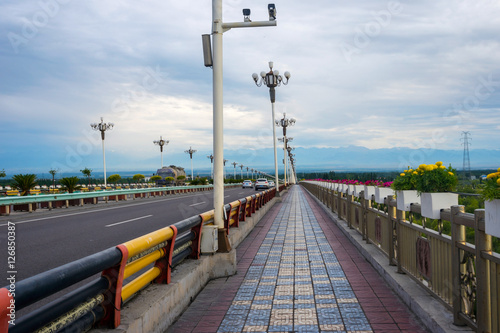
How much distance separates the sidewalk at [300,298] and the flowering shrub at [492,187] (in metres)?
2.00

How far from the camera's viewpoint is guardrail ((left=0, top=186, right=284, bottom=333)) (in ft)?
8.34

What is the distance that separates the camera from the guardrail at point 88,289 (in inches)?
100

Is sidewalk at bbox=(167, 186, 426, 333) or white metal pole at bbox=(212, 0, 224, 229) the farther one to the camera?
white metal pole at bbox=(212, 0, 224, 229)

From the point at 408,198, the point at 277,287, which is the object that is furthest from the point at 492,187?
the point at 277,287

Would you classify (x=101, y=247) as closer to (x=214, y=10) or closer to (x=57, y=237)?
(x=57, y=237)

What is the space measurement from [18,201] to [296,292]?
1819 centimetres

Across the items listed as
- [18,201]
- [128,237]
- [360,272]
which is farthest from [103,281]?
[18,201]

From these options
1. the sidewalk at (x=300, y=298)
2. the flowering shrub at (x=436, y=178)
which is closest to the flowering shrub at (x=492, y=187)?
the flowering shrub at (x=436, y=178)

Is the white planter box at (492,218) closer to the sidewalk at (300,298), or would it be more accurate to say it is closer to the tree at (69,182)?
the sidewalk at (300,298)

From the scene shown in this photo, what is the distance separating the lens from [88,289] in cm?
342

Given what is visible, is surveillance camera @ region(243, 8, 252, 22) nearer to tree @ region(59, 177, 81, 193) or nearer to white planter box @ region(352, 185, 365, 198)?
white planter box @ region(352, 185, 365, 198)

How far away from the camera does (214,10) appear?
26.8 ft

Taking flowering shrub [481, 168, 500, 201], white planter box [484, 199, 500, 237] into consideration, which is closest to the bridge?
white planter box [484, 199, 500, 237]

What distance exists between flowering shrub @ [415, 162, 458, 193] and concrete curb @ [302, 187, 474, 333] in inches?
51.7
